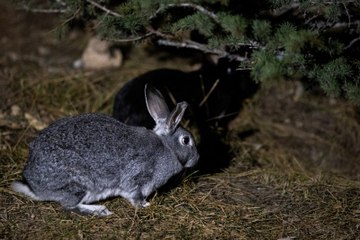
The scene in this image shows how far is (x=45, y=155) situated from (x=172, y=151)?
1.05 meters

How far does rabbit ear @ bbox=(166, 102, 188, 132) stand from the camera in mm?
4480

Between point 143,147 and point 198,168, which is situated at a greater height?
point 143,147

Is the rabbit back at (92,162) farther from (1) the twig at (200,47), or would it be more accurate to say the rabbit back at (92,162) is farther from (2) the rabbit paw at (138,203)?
(1) the twig at (200,47)

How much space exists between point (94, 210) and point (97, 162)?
0.39m

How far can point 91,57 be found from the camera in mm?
7242

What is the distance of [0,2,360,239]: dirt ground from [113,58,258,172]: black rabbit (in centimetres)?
19

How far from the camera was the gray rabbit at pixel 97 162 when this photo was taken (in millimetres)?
4195

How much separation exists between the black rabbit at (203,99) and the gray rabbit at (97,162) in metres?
0.87

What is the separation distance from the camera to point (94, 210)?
4.30 metres

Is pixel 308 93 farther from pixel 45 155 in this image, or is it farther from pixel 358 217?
pixel 45 155

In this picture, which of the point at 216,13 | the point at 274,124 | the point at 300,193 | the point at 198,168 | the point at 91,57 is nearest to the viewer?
the point at 216,13

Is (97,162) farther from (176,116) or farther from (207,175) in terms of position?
(207,175)

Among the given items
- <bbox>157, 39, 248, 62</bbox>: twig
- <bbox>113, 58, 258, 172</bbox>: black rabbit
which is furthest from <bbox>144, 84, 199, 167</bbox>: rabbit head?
<bbox>157, 39, 248, 62</bbox>: twig

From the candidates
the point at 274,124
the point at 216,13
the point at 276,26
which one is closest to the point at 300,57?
the point at 276,26
